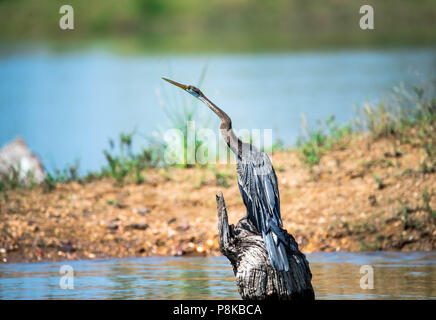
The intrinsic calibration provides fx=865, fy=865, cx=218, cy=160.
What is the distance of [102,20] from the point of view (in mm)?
54875

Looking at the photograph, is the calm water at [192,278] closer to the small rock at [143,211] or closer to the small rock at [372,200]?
the small rock at [372,200]

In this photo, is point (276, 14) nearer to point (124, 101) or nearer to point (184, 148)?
point (124, 101)

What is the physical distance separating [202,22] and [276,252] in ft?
159

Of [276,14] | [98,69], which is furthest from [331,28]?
[98,69]

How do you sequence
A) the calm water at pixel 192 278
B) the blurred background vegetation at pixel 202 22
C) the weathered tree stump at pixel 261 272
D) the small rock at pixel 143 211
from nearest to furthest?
1. the weathered tree stump at pixel 261 272
2. the calm water at pixel 192 278
3. the small rock at pixel 143 211
4. the blurred background vegetation at pixel 202 22

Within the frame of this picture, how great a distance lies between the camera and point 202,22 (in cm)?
5528

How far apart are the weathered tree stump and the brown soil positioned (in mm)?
3408

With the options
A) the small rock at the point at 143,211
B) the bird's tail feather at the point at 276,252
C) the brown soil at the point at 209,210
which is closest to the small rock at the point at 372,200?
the brown soil at the point at 209,210

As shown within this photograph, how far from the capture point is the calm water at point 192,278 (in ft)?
30.2

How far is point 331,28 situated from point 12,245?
42.9 metres

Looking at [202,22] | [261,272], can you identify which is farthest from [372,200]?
[202,22]

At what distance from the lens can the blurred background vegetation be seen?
1962 inches

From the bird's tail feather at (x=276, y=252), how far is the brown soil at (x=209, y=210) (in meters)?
3.63

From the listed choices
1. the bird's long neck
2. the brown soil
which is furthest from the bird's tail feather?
the brown soil
